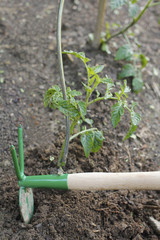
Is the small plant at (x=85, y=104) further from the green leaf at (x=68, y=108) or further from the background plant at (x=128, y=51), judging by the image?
the background plant at (x=128, y=51)

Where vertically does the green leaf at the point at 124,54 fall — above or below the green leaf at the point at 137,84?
Result: above

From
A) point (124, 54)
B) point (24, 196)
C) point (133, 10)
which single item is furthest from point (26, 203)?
point (133, 10)

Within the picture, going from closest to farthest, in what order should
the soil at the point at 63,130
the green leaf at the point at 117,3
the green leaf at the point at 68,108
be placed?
the green leaf at the point at 68,108 < the soil at the point at 63,130 < the green leaf at the point at 117,3

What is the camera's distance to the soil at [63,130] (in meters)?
1.29

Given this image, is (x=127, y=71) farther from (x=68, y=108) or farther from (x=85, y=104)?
(x=68, y=108)

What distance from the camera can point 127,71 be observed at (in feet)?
6.42

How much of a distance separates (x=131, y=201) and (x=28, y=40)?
1.46 meters

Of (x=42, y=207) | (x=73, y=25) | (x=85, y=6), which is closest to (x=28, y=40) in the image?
(x=73, y=25)

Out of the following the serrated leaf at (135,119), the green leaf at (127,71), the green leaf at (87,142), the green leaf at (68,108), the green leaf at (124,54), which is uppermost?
the green leaf at (124,54)

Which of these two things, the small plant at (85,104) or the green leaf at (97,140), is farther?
the green leaf at (97,140)

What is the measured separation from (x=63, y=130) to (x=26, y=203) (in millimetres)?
521

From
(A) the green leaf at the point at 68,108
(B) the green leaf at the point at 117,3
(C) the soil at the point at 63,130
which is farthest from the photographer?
(B) the green leaf at the point at 117,3

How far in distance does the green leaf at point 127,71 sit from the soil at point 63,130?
0.05 m

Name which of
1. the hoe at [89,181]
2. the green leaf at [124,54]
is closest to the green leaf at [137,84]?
the green leaf at [124,54]
